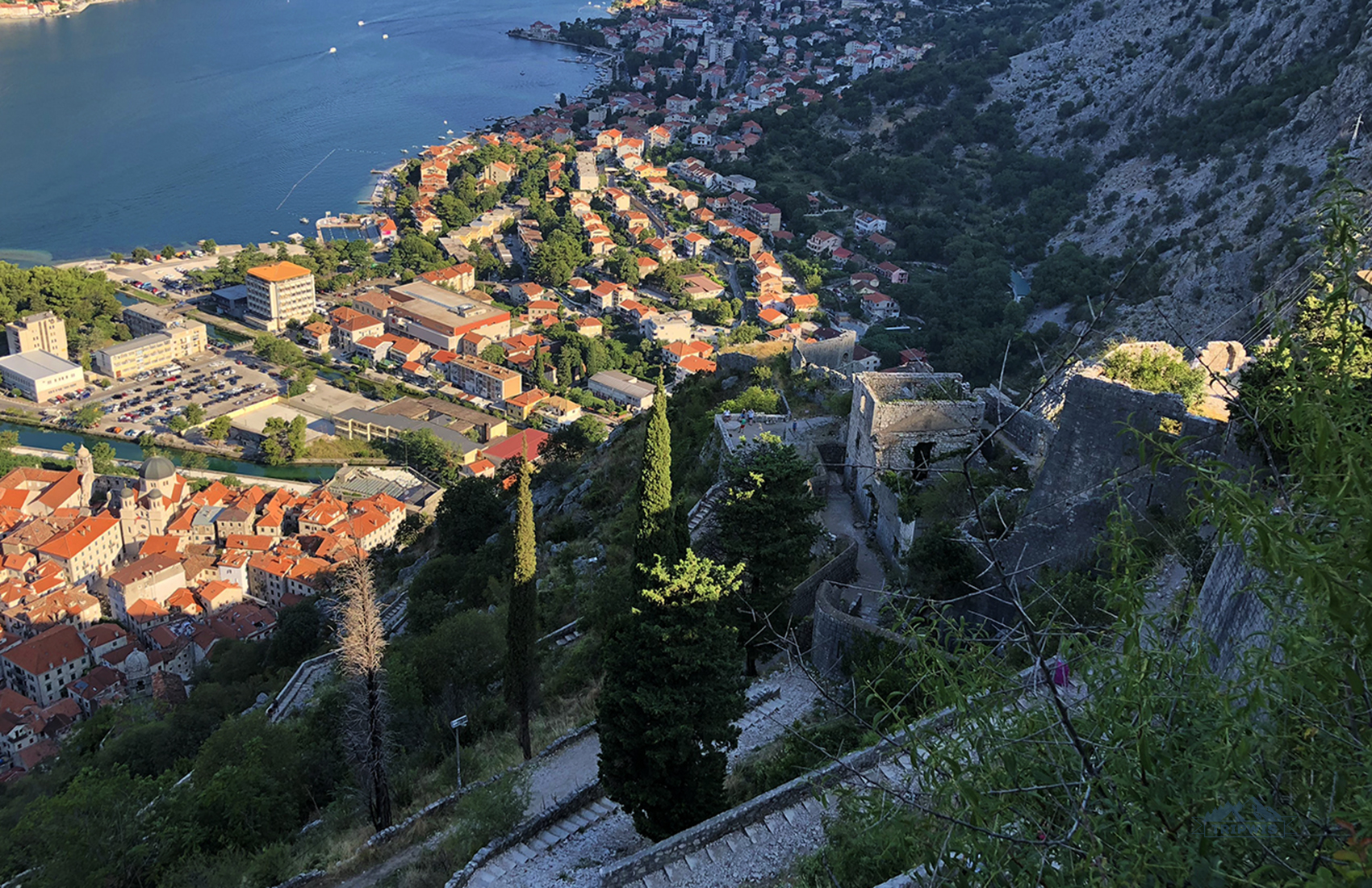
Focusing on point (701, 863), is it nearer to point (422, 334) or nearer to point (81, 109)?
point (422, 334)

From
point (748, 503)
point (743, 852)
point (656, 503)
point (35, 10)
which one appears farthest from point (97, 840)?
point (35, 10)

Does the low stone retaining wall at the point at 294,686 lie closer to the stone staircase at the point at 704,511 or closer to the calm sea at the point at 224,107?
the stone staircase at the point at 704,511

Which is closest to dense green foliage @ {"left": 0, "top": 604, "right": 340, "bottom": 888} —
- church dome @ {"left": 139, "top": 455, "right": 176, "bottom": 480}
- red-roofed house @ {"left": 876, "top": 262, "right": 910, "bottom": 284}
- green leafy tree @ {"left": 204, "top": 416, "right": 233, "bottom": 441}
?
church dome @ {"left": 139, "top": 455, "right": 176, "bottom": 480}

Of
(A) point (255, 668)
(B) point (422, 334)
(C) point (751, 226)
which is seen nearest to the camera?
(A) point (255, 668)

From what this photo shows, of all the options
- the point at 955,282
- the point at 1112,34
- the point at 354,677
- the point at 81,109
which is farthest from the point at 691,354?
the point at 81,109

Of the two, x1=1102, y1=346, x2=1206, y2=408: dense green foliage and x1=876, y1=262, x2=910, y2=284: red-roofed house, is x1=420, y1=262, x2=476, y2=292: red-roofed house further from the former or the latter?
x1=1102, y1=346, x2=1206, y2=408: dense green foliage

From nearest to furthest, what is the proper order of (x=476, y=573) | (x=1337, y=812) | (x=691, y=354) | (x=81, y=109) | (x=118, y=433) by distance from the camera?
1. (x=1337, y=812)
2. (x=476, y=573)
3. (x=118, y=433)
4. (x=691, y=354)
5. (x=81, y=109)

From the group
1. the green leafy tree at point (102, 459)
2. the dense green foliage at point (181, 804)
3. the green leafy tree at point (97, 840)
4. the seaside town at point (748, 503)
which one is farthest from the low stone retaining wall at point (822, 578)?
the green leafy tree at point (102, 459)
